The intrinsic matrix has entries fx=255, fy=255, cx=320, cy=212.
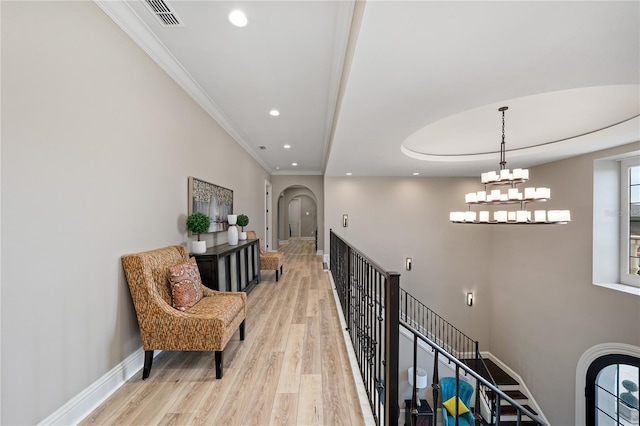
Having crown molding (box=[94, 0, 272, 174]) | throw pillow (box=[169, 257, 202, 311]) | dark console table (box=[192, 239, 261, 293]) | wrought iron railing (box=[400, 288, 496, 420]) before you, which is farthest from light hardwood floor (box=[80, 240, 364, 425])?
wrought iron railing (box=[400, 288, 496, 420])

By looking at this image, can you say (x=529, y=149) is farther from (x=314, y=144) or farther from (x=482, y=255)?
(x=314, y=144)

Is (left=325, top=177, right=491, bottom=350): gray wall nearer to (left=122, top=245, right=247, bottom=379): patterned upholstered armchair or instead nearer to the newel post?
(left=122, top=245, right=247, bottom=379): patterned upholstered armchair

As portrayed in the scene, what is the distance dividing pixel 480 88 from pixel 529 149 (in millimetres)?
3532

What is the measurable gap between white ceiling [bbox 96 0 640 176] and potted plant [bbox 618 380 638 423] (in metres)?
3.48

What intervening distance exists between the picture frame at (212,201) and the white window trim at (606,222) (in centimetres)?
604

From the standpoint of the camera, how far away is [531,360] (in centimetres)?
531

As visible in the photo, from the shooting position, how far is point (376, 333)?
1807 millimetres

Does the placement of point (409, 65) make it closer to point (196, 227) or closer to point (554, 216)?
point (196, 227)

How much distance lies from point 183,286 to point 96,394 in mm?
839

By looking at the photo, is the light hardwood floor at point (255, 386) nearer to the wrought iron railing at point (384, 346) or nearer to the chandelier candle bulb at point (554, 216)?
the wrought iron railing at point (384, 346)

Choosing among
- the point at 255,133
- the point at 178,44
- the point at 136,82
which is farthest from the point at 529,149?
the point at 136,82

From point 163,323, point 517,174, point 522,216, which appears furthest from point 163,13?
point 522,216

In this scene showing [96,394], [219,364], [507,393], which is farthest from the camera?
[507,393]

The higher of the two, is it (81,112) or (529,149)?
(529,149)
